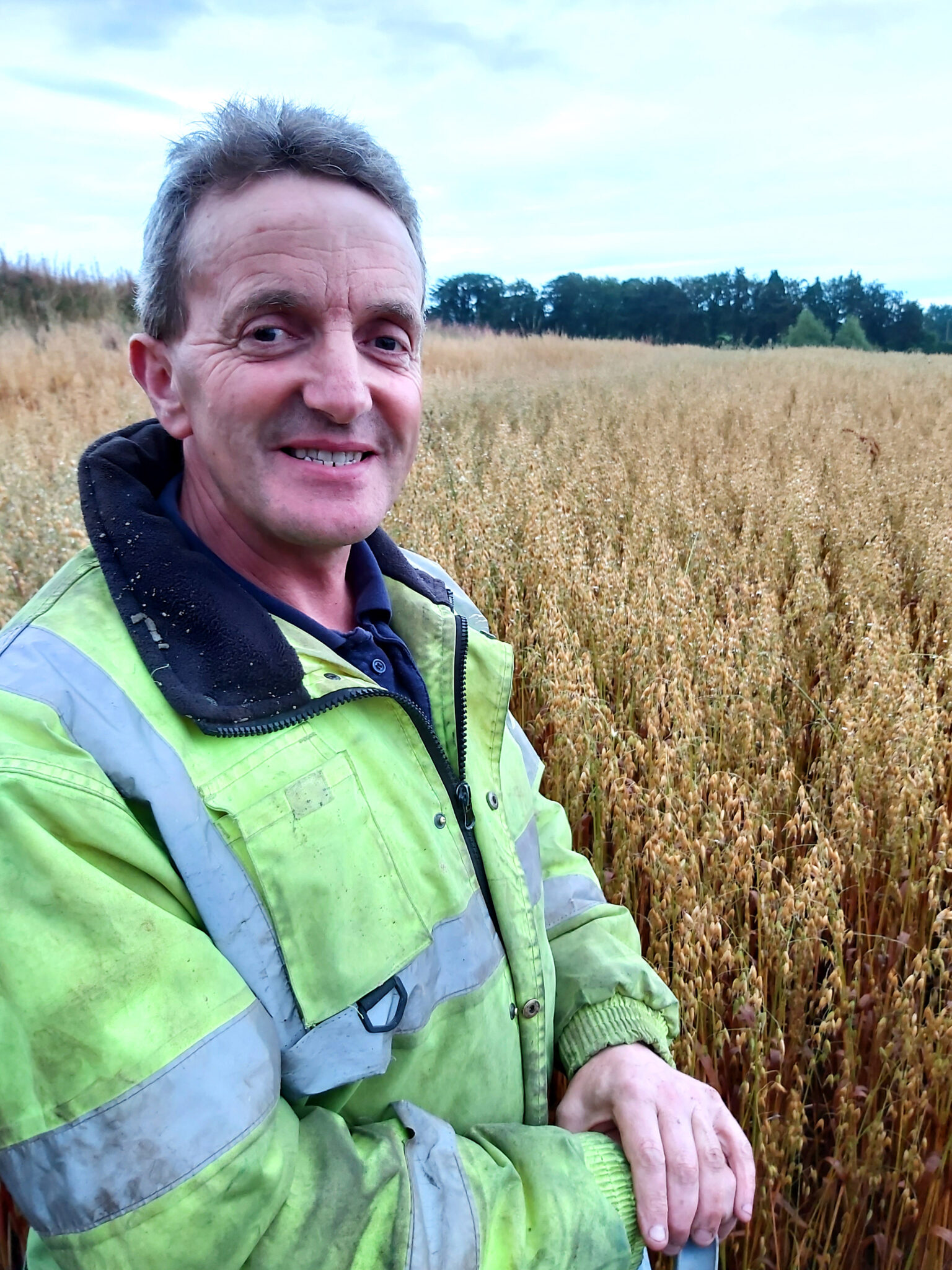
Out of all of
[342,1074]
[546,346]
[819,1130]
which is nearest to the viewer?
[342,1074]

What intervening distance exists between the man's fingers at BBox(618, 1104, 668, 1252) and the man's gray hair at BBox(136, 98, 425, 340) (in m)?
1.23

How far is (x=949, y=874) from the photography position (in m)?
2.06

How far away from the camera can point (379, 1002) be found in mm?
896

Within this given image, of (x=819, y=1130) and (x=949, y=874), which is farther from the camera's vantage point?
(x=949, y=874)

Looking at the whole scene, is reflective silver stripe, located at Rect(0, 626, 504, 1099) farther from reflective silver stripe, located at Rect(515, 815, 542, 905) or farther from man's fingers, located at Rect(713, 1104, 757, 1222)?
man's fingers, located at Rect(713, 1104, 757, 1222)

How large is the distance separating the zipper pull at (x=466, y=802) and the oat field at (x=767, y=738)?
675mm

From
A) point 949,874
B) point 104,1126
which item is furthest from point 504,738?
point 949,874

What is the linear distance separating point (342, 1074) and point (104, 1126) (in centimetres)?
26

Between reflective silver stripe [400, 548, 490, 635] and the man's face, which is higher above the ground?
the man's face

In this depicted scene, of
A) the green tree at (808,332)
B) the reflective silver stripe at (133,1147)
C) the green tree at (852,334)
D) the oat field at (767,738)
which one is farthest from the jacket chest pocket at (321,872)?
the green tree at (852,334)

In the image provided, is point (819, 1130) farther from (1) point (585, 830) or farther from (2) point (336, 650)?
(2) point (336, 650)

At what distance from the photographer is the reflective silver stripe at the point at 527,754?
56.1 inches

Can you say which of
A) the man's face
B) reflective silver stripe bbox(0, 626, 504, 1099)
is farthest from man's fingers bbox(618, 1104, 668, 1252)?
the man's face

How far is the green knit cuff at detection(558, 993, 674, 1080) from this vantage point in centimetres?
123
